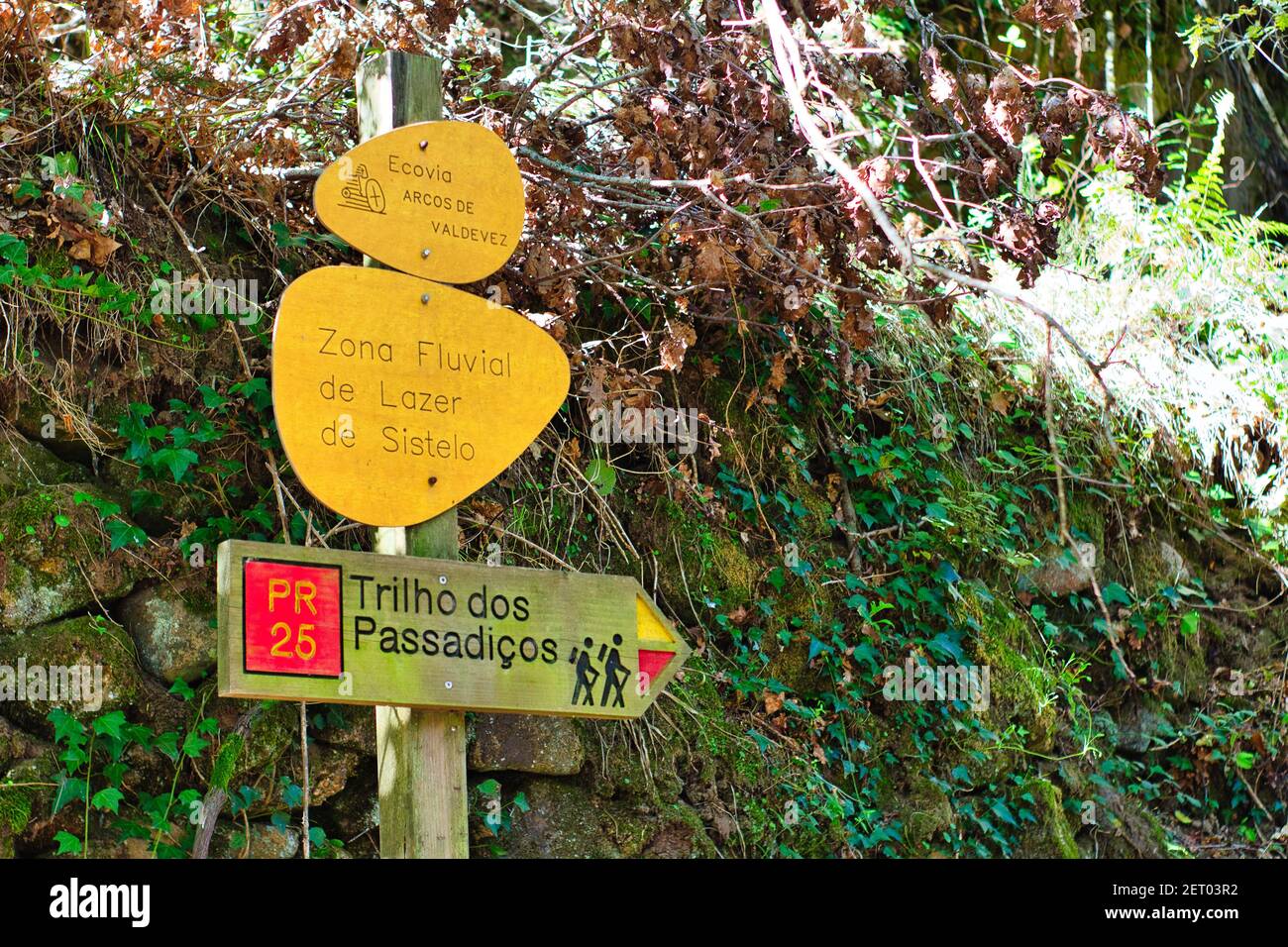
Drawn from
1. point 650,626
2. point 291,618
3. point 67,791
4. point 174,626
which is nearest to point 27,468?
point 174,626

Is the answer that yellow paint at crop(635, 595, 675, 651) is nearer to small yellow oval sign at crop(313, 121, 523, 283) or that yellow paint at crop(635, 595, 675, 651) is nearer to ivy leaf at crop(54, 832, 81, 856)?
small yellow oval sign at crop(313, 121, 523, 283)

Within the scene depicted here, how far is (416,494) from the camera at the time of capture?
9.70 ft

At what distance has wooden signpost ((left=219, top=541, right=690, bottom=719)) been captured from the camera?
2656 millimetres

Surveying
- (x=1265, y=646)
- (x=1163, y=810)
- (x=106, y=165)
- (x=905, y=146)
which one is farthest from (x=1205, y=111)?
(x=106, y=165)

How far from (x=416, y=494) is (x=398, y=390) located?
0.22 metres

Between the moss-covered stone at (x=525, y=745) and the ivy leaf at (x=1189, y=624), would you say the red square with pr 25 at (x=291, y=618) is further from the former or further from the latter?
the ivy leaf at (x=1189, y=624)

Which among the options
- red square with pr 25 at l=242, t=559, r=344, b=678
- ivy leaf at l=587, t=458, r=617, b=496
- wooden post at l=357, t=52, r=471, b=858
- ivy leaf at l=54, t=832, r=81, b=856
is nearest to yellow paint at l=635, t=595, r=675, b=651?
wooden post at l=357, t=52, r=471, b=858

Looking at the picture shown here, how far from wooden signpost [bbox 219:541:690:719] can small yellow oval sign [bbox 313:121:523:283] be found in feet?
2.27

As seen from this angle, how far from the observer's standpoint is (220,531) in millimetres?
4238

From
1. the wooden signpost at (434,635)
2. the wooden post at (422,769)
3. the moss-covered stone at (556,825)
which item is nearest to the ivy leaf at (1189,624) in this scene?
the moss-covered stone at (556,825)

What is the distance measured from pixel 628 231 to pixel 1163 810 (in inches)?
136

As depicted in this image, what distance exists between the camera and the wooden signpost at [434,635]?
2.66 meters

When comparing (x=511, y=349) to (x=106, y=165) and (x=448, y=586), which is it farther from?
(x=106, y=165)

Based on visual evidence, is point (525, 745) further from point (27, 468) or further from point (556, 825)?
point (27, 468)
